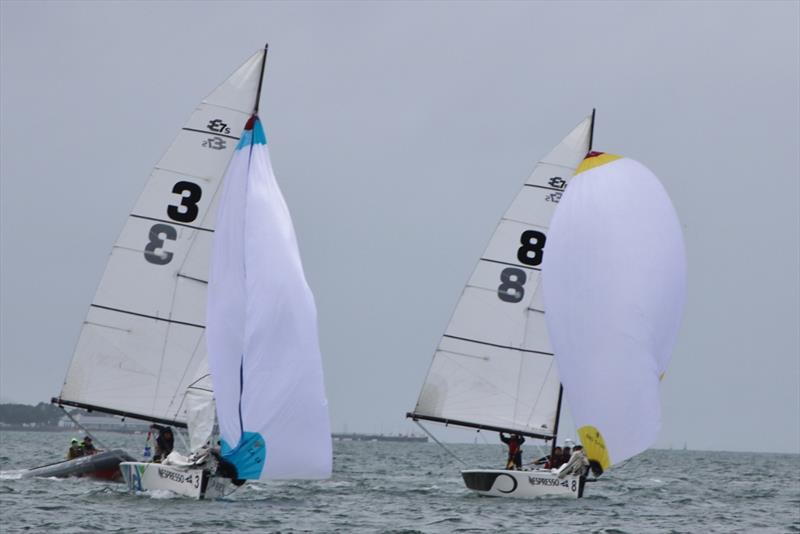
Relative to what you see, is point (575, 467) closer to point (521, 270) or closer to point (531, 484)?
point (531, 484)

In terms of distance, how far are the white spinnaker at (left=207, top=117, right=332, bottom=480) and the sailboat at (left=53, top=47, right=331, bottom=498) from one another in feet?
0.09

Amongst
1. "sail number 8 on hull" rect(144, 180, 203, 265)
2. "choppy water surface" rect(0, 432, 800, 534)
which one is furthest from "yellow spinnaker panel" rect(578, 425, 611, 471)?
"sail number 8 on hull" rect(144, 180, 203, 265)

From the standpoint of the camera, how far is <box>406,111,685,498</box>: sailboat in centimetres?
3075

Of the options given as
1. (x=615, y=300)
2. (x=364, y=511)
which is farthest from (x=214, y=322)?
(x=615, y=300)

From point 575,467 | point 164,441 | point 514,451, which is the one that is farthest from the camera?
point 514,451

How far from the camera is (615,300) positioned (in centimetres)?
3103

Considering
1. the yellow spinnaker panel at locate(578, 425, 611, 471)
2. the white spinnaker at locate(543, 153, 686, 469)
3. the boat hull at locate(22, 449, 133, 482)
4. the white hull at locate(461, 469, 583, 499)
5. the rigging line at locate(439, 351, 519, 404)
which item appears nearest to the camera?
the white spinnaker at locate(543, 153, 686, 469)

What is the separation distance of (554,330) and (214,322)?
314 inches

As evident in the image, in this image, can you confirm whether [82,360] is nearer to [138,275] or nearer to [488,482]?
[138,275]

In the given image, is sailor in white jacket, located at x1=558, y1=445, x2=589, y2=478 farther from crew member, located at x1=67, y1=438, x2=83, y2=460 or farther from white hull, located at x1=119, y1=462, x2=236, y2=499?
crew member, located at x1=67, y1=438, x2=83, y2=460

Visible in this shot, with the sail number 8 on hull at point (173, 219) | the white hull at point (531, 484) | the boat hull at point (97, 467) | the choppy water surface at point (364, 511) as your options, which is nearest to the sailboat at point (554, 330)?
the white hull at point (531, 484)

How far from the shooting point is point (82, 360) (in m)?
33.8

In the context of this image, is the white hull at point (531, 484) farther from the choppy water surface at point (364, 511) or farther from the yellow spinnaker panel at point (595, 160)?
the yellow spinnaker panel at point (595, 160)

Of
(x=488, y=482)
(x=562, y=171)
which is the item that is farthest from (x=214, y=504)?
(x=562, y=171)
